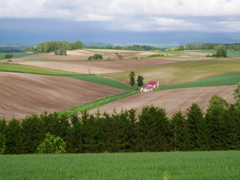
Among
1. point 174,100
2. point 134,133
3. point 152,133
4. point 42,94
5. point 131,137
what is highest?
point 152,133

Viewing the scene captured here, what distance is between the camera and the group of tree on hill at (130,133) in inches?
1124

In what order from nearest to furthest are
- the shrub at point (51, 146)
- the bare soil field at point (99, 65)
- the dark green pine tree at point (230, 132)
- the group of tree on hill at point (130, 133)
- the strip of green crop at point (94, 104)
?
the shrub at point (51, 146) → the group of tree on hill at point (130, 133) → the dark green pine tree at point (230, 132) → the strip of green crop at point (94, 104) → the bare soil field at point (99, 65)

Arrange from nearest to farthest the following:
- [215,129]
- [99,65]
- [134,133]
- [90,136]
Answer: [90,136], [134,133], [215,129], [99,65]

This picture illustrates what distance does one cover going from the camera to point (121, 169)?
12.2m

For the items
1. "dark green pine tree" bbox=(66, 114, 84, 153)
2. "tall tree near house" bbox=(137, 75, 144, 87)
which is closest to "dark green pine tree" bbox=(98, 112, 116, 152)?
"dark green pine tree" bbox=(66, 114, 84, 153)

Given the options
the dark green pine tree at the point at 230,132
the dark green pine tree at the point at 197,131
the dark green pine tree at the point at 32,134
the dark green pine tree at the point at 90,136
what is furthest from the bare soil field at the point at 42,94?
the dark green pine tree at the point at 230,132

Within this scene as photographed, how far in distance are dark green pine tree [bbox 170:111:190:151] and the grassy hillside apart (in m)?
56.1

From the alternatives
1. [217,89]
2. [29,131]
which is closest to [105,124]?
[29,131]

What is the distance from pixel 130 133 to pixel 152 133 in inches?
93.7

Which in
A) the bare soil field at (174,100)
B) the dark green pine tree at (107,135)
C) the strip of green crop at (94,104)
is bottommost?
the strip of green crop at (94,104)

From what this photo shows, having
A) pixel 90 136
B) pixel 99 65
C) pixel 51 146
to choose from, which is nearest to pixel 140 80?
pixel 99 65

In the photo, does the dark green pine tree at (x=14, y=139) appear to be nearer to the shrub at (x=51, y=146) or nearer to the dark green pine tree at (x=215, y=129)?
the shrub at (x=51, y=146)

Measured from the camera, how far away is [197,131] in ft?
103

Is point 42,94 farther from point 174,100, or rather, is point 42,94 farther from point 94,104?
point 174,100
